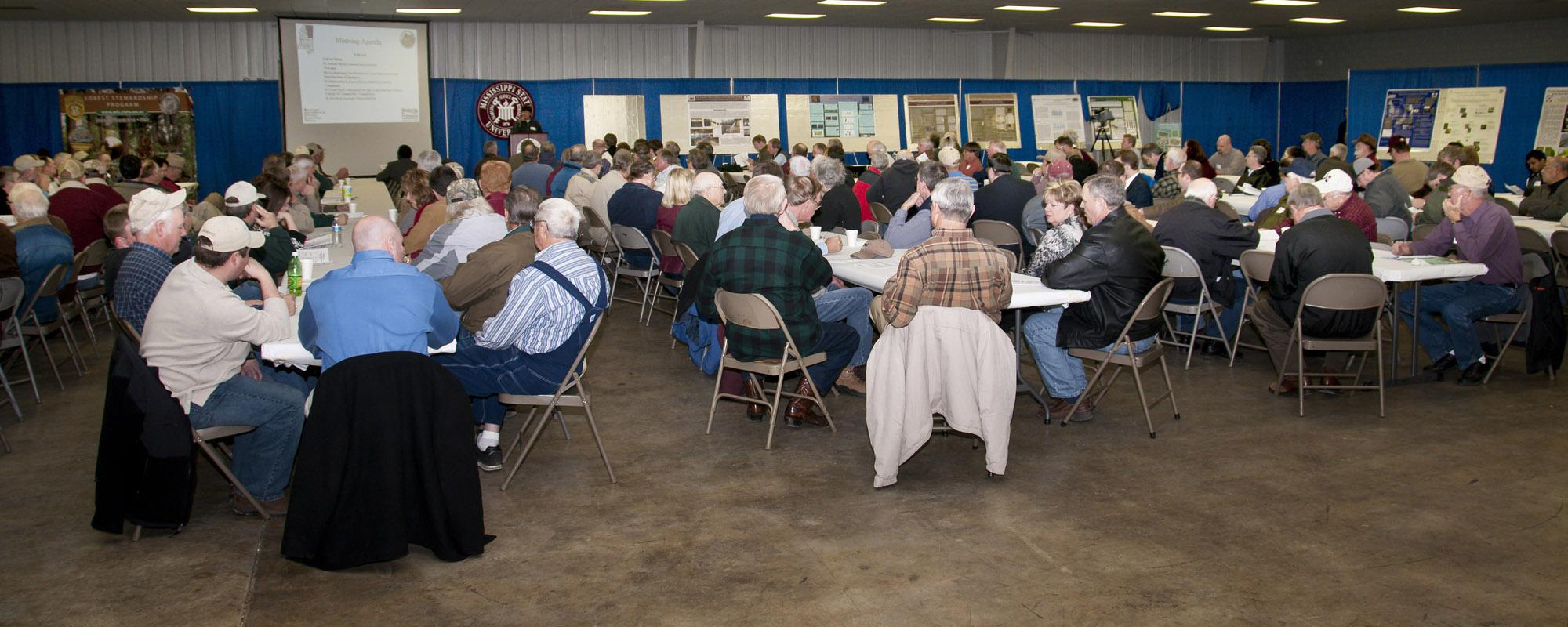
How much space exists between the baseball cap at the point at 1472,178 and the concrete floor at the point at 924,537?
122 cm

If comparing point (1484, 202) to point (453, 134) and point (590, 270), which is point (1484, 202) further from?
point (453, 134)

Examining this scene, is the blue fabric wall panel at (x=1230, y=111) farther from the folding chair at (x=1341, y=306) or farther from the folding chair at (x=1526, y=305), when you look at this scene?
the folding chair at (x=1341, y=306)

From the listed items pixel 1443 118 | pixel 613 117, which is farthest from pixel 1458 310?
pixel 613 117

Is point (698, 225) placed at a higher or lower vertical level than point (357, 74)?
lower

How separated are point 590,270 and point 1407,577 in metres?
2.98

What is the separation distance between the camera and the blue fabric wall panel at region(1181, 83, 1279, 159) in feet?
63.7

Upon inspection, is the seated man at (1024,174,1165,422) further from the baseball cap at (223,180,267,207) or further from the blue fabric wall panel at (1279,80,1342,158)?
the blue fabric wall panel at (1279,80,1342,158)

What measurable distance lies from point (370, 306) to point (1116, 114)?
17.2 m

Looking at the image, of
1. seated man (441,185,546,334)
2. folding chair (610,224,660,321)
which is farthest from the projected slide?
seated man (441,185,546,334)

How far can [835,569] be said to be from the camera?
3625mm

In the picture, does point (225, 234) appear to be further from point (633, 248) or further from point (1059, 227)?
point (633, 248)

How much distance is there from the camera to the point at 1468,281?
6.00 meters

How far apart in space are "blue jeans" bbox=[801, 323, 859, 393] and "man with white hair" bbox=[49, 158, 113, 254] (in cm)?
517

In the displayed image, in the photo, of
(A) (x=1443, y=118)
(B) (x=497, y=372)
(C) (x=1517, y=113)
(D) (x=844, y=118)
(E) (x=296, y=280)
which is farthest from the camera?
(D) (x=844, y=118)
